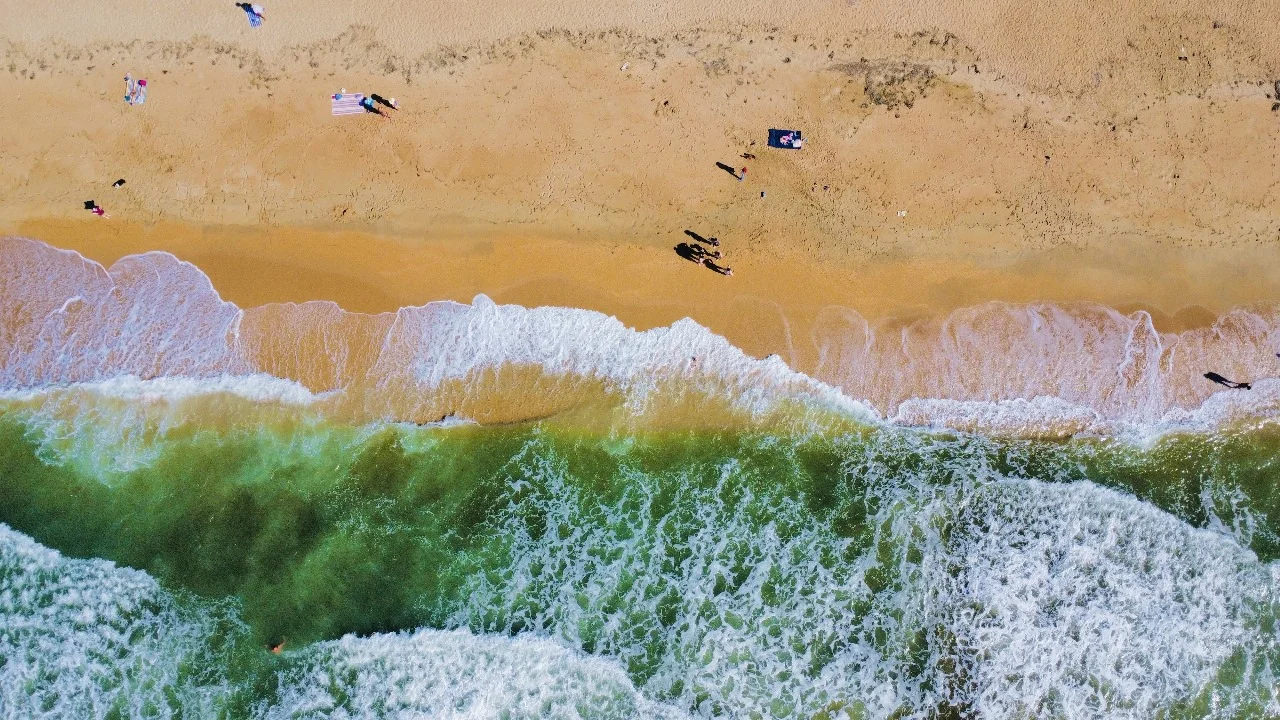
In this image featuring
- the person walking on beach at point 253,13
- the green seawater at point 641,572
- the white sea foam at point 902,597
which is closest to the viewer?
the green seawater at point 641,572

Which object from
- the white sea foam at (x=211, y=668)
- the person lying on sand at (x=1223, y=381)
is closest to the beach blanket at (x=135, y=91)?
the white sea foam at (x=211, y=668)

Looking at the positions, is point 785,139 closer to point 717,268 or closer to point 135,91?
point 717,268

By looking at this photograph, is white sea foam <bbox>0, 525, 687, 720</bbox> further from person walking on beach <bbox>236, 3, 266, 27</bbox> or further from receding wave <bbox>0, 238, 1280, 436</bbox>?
person walking on beach <bbox>236, 3, 266, 27</bbox>

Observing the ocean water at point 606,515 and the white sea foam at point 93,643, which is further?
the ocean water at point 606,515

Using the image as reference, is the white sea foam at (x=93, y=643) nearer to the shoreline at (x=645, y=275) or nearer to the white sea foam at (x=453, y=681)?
the white sea foam at (x=453, y=681)

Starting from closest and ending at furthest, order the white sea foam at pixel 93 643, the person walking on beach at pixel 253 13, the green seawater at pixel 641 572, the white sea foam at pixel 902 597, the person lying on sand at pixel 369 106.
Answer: the white sea foam at pixel 93 643
the green seawater at pixel 641 572
the white sea foam at pixel 902 597
the person lying on sand at pixel 369 106
the person walking on beach at pixel 253 13

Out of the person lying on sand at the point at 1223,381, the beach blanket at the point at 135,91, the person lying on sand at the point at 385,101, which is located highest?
the person lying on sand at the point at 385,101

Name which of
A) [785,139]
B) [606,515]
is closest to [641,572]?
[606,515]

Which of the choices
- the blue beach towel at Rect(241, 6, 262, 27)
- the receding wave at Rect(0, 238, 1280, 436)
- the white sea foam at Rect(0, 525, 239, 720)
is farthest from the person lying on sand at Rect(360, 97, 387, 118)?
the white sea foam at Rect(0, 525, 239, 720)
